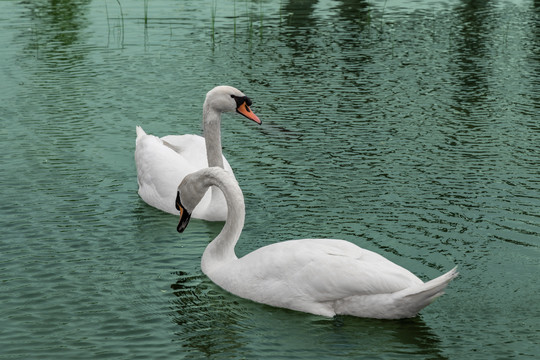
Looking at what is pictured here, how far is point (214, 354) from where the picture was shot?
8039mm

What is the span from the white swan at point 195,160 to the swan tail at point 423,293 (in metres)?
3.88

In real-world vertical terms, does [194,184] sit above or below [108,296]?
above

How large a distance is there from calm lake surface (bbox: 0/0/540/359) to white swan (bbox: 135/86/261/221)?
247mm

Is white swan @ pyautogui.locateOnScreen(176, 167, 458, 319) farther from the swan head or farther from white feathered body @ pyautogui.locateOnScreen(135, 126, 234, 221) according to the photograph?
the swan head

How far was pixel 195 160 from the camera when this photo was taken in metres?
12.9

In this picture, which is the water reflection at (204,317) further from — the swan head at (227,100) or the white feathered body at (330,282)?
the swan head at (227,100)

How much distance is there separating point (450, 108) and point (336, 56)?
523cm

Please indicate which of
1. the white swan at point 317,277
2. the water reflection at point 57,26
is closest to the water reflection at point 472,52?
the white swan at point 317,277

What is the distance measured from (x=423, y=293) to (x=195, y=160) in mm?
5622

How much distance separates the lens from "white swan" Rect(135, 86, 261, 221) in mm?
11688

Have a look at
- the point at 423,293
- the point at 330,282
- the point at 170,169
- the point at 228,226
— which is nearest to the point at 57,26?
the point at 170,169

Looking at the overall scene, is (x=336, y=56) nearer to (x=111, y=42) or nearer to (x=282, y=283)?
(x=111, y=42)

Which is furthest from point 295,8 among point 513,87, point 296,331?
point 296,331

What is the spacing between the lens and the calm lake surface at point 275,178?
845cm
